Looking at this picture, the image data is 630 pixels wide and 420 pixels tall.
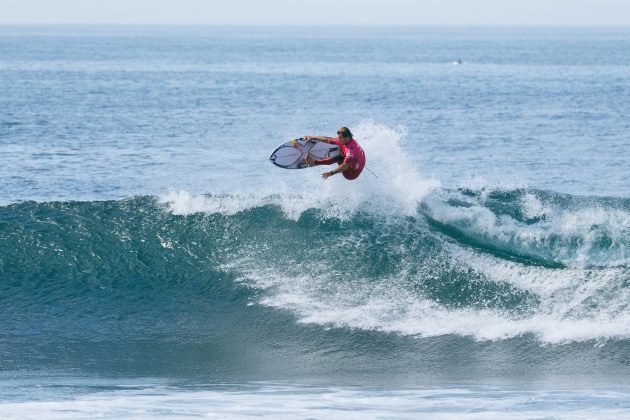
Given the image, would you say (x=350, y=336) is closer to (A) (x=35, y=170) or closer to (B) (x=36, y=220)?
(B) (x=36, y=220)

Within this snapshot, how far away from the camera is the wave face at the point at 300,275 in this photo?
14.6 meters

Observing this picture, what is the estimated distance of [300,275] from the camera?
16609 mm

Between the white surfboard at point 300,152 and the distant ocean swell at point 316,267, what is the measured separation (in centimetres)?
88

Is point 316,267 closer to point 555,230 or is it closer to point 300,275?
point 300,275

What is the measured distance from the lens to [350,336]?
47.6ft

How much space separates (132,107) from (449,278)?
3672cm

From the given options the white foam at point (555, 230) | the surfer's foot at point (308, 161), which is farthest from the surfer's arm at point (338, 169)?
the white foam at point (555, 230)

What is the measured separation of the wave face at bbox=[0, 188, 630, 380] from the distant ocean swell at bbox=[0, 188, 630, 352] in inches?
1.4

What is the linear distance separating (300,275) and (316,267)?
0.41m

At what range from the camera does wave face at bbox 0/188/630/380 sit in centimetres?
1456

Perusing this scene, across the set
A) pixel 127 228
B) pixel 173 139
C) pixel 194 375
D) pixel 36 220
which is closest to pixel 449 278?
pixel 194 375

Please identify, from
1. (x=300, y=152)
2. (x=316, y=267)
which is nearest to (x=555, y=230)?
(x=316, y=267)

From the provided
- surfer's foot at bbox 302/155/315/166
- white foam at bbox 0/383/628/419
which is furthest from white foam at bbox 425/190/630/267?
white foam at bbox 0/383/628/419

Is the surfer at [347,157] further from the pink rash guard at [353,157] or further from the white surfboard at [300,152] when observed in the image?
the white surfboard at [300,152]
